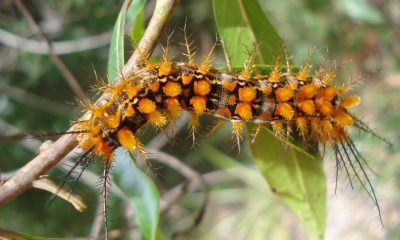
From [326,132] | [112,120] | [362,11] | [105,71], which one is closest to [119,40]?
[112,120]

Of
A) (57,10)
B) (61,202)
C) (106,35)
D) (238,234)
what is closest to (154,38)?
(106,35)

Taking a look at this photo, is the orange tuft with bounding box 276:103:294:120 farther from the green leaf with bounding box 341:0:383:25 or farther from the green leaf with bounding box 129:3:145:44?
the green leaf with bounding box 341:0:383:25

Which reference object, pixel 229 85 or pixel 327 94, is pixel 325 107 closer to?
pixel 327 94

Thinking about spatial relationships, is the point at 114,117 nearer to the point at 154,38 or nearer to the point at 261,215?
the point at 154,38

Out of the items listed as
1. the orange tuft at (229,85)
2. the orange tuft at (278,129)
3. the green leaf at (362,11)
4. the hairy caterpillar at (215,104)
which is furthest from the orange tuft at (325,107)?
the green leaf at (362,11)

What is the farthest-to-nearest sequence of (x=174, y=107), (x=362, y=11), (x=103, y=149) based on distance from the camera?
(x=362, y=11), (x=174, y=107), (x=103, y=149)

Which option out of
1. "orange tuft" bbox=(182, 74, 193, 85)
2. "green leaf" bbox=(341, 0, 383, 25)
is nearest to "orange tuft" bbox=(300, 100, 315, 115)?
"orange tuft" bbox=(182, 74, 193, 85)
